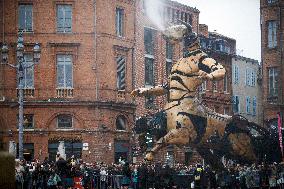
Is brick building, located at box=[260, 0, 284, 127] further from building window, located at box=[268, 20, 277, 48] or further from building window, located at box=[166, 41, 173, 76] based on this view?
building window, located at box=[166, 41, 173, 76]

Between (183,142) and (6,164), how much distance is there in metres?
16.3

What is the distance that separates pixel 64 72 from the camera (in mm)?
35781

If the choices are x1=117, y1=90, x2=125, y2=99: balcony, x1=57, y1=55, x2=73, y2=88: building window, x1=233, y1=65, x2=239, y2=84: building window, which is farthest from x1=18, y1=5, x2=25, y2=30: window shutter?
x1=233, y1=65, x2=239, y2=84: building window

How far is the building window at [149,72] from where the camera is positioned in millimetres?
41750

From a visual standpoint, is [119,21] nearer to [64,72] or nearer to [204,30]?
[64,72]

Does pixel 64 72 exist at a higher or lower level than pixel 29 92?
higher

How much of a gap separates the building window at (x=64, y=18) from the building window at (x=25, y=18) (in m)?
1.57

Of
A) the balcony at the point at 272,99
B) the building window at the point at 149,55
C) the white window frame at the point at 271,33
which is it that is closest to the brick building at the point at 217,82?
the building window at the point at 149,55

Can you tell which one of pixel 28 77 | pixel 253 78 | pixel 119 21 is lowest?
pixel 28 77

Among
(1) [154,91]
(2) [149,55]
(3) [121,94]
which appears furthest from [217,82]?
(1) [154,91]

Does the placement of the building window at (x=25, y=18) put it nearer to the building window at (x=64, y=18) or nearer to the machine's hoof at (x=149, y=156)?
the building window at (x=64, y=18)

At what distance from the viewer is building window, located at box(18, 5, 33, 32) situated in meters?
35.8

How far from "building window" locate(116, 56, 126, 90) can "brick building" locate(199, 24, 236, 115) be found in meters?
12.1

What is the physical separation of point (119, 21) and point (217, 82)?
16.3 meters
